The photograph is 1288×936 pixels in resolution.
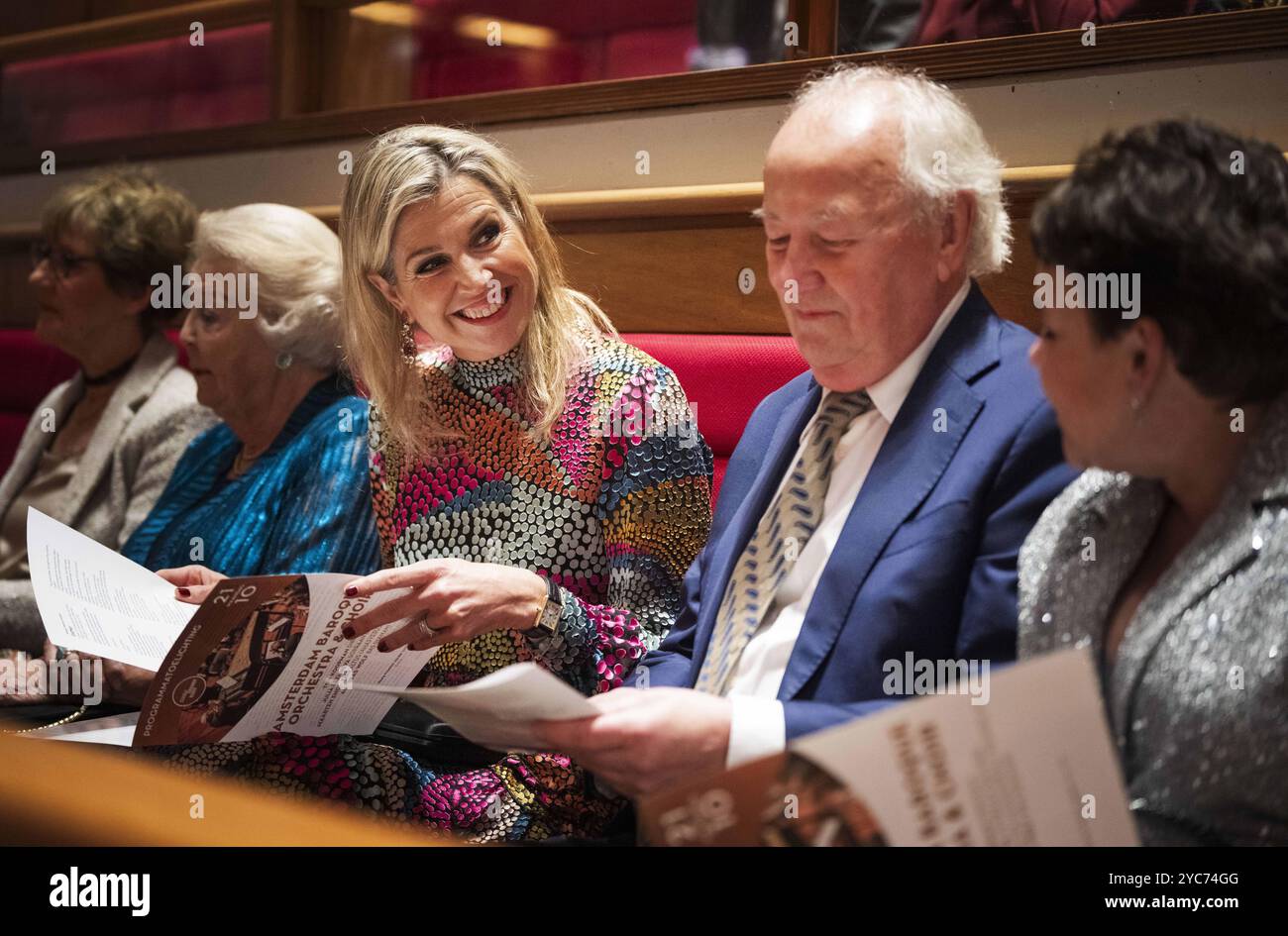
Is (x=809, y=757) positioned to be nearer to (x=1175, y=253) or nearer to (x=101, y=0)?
(x=1175, y=253)

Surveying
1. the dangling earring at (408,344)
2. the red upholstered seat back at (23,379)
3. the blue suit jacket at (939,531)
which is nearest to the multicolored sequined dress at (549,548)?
the dangling earring at (408,344)

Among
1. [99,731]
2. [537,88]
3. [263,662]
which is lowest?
[99,731]

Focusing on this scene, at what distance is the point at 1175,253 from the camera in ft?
2.74

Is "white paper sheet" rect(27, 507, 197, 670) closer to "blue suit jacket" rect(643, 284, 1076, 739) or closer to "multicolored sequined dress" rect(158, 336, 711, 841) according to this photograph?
"multicolored sequined dress" rect(158, 336, 711, 841)

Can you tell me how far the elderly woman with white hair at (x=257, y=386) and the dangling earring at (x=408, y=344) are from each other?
0.76 ft

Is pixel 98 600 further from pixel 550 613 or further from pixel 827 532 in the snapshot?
pixel 827 532

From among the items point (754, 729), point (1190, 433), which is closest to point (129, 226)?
point (754, 729)

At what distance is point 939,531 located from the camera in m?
1.07

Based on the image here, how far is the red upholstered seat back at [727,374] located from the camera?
70.8 inches

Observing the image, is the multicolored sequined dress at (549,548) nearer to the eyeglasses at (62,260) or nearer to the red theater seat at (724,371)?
the red theater seat at (724,371)

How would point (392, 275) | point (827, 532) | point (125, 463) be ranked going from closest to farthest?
point (827, 532), point (392, 275), point (125, 463)

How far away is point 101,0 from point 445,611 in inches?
124

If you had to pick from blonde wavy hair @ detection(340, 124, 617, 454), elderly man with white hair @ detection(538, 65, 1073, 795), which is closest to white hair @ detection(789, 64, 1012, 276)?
elderly man with white hair @ detection(538, 65, 1073, 795)

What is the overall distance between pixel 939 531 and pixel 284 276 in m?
1.38
